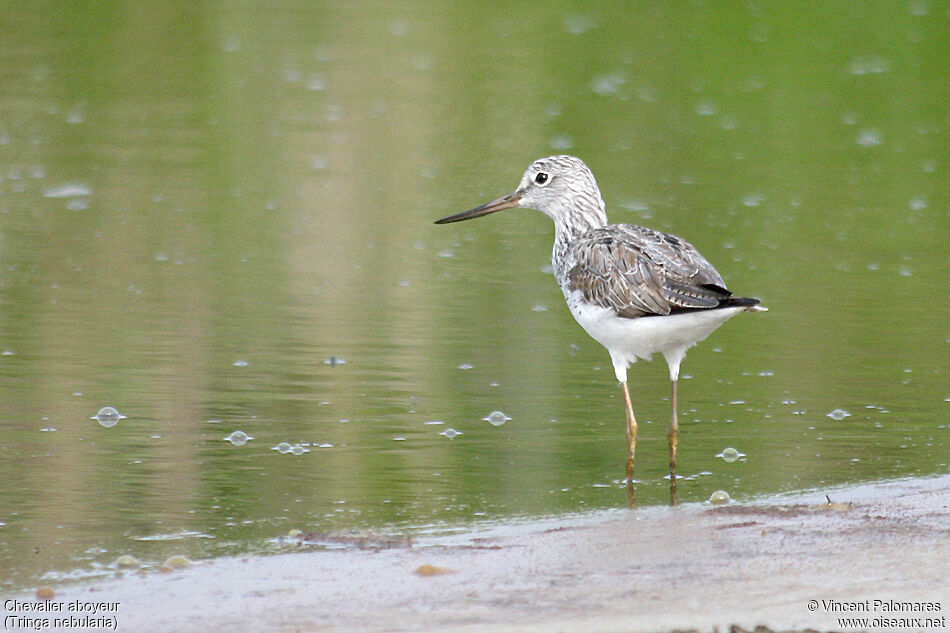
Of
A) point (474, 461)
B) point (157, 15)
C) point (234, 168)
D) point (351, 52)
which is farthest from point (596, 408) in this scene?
point (157, 15)

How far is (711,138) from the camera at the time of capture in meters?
17.7

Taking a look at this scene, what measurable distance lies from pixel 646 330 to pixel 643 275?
0.26 m

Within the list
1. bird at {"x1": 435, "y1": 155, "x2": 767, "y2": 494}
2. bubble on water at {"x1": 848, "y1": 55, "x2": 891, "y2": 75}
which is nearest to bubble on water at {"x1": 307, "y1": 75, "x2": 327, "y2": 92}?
bubble on water at {"x1": 848, "y1": 55, "x2": 891, "y2": 75}

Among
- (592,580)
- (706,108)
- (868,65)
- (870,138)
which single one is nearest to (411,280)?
(592,580)

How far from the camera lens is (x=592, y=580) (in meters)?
5.54

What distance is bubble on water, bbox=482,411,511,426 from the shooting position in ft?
26.5

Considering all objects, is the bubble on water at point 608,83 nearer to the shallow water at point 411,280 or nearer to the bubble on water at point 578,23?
the shallow water at point 411,280

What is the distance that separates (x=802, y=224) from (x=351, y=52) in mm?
11645

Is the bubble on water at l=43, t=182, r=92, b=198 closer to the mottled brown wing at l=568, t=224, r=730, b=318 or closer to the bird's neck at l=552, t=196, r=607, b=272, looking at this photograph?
the bird's neck at l=552, t=196, r=607, b=272

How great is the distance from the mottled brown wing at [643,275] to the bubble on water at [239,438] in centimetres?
176

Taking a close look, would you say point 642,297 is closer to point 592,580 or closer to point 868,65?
point 592,580

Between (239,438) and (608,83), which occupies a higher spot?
(239,438)

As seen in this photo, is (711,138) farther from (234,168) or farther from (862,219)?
(234,168)

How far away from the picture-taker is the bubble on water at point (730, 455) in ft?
24.9
